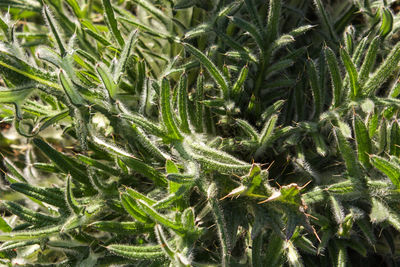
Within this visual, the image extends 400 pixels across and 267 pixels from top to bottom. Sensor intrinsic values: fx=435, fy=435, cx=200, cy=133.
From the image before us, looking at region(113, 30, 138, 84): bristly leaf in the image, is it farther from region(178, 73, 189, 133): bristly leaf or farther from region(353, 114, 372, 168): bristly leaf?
region(353, 114, 372, 168): bristly leaf

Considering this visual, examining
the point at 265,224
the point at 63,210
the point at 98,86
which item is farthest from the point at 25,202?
the point at 265,224

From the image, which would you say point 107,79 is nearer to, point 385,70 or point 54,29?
point 54,29

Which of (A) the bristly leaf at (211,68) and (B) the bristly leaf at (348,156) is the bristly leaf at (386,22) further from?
(A) the bristly leaf at (211,68)

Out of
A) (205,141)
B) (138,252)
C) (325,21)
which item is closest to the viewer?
(138,252)

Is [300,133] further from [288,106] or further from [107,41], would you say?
[107,41]

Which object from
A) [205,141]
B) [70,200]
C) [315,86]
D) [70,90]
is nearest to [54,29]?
[70,90]

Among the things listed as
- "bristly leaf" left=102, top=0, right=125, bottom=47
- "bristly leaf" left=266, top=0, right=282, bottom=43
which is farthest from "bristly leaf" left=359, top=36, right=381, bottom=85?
"bristly leaf" left=102, top=0, right=125, bottom=47

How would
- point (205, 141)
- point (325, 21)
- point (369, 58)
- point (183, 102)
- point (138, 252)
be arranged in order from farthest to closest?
point (325, 21) < point (205, 141) < point (369, 58) < point (183, 102) < point (138, 252)

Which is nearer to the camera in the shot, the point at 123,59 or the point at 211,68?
the point at 123,59

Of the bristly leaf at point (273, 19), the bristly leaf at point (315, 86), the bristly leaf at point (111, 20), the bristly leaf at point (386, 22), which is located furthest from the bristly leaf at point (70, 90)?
the bristly leaf at point (386, 22)
